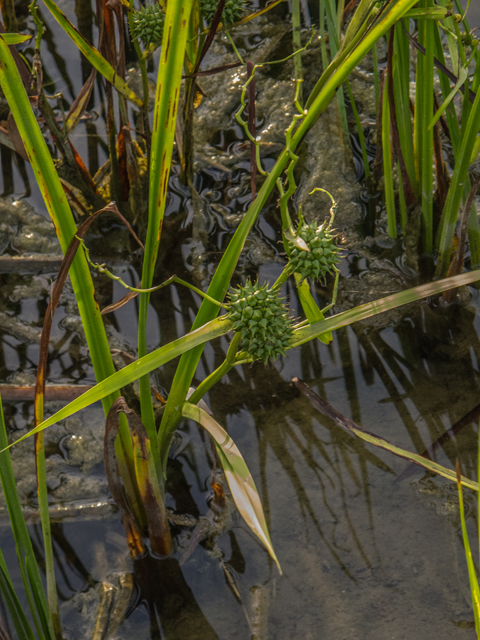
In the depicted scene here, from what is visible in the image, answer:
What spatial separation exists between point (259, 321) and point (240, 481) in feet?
0.77

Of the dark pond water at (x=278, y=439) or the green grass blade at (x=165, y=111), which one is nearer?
the green grass blade at (x=165, y=111)

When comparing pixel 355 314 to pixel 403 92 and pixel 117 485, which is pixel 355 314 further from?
pixel 403 92

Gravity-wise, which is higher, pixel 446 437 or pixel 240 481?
pixel 240 481

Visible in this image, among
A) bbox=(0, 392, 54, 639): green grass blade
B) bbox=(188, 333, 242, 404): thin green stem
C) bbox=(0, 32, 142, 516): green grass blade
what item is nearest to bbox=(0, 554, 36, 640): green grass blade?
bbox=(0, 392, 54, 639): green grass blade

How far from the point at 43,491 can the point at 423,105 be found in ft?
3.78

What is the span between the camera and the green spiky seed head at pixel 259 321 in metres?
0.77

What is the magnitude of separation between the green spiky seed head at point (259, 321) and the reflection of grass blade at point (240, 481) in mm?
165

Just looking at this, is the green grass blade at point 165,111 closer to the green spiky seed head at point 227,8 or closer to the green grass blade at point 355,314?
the green grass blade at point 355,314

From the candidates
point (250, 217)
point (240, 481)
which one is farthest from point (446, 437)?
point (250, 217)

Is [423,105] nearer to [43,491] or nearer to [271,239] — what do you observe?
[271,239]

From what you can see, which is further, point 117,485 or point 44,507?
point 117,485

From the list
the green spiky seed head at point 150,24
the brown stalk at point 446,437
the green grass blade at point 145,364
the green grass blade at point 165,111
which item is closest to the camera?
the green grass blade at point 165,111

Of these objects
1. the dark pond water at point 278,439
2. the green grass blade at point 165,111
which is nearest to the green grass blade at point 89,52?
the dark pond water at point 278,439

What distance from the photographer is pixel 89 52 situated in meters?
1.23
